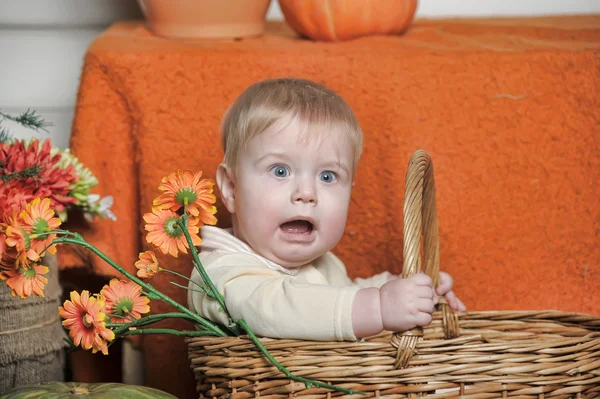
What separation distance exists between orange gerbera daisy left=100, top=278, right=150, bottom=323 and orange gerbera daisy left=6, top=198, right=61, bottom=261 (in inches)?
3.7

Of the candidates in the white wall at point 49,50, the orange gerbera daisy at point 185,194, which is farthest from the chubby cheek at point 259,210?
the white wall at point 49,50

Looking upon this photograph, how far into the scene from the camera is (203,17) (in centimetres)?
159

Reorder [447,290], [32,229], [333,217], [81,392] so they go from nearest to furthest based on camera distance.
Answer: [32,229], [81,392], [333,217], [447,290]

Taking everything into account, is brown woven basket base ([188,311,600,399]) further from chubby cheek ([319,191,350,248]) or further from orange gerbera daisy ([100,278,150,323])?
chubby cheek ([319,191,350,248])

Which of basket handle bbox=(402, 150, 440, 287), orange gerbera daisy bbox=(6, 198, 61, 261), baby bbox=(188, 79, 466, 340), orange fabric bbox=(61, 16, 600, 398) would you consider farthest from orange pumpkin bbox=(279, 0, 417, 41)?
orange gerbera daisy bbox=(6, 198, 61, 261)

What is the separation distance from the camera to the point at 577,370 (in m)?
1.00

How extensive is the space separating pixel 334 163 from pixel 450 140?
1.30 ft

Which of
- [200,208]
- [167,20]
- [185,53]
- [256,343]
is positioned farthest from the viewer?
[167,20]

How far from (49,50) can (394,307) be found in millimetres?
1373

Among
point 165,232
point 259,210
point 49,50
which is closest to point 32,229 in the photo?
point 165,232

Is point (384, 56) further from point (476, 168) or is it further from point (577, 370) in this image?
point (577, 370)

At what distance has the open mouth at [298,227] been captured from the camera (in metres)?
1.20

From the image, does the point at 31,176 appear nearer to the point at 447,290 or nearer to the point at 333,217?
the point at 333,217

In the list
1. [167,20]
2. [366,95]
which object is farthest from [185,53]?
[366,95]
